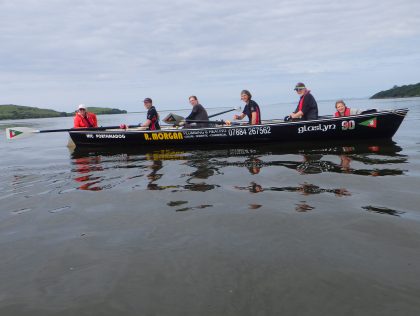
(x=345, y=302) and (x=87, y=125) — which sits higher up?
(x=87, y=125)

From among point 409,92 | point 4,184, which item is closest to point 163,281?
point 4,184

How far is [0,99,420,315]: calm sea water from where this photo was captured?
2.80m

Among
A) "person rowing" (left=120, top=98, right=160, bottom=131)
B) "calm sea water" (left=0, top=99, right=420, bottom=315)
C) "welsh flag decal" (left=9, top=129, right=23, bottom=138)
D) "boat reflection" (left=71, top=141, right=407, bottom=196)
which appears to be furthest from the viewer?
"welsh flag decal" (left=9, top=129, right=23, bottom=138)

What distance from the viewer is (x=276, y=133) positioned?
11898 mm

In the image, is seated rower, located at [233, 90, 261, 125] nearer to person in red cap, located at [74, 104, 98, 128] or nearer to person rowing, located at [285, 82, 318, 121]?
person rowing, located at [285, 82, 318, 121]

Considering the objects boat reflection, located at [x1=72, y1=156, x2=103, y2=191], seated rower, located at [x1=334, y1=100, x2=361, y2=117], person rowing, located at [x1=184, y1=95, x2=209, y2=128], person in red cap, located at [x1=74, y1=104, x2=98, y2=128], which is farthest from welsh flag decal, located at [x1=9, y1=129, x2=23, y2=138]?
seated rower, located at [x1=334, y1=100, x2=361, y2=117]

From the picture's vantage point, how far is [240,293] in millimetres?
2865

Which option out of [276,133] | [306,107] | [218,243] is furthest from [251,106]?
[218,243]

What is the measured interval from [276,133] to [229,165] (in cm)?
376

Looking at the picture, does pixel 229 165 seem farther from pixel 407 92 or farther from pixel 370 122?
pixel 407 92

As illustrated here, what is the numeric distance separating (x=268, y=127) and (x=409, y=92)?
112 meters

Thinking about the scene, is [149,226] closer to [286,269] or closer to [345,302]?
[286,269]

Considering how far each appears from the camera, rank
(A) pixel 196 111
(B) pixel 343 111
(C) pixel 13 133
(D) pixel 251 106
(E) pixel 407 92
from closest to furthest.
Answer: (B) pixel 343 111, (D) pixel 251 106, (A) pixel 196 111, (C) pixel 13 133, (E) pixel 407 92

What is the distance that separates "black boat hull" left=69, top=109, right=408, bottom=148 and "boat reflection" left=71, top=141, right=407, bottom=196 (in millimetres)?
339
